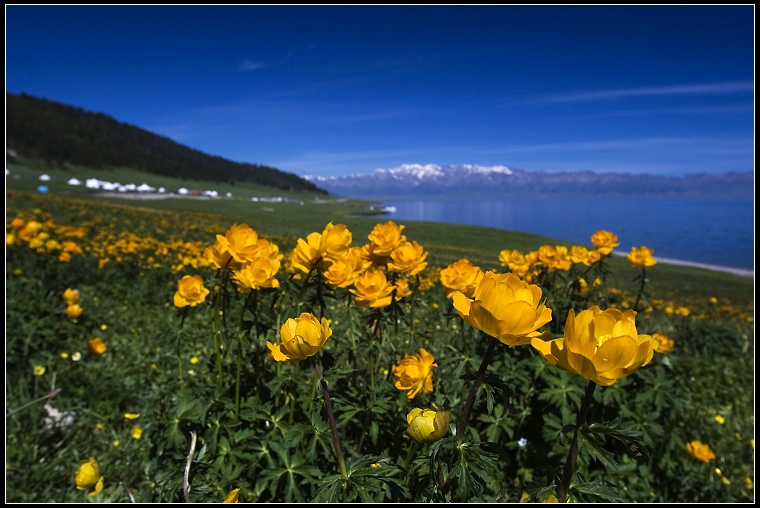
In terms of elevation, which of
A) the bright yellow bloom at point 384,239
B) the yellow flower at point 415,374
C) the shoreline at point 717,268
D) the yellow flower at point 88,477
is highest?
the bright yellow bloom at point 384,239

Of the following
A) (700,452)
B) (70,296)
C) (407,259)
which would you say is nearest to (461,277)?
(407,259)

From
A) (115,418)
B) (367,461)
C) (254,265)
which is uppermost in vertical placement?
(254,265)

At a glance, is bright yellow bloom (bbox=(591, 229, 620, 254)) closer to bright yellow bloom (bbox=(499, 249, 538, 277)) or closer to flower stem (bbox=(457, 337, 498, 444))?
bright yellow bloom (bbox=(499, 249, 538, 277))

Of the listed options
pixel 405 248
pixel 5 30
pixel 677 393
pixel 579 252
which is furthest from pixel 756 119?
pixel 5 30

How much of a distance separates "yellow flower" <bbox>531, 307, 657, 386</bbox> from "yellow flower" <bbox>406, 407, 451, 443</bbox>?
0.25 meters

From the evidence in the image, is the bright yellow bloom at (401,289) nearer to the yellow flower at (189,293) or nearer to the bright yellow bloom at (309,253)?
the bright yellow bloom at (309,253)

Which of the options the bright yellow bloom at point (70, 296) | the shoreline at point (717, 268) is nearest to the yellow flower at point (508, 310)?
the bright yellow bloom at point (70, 296)

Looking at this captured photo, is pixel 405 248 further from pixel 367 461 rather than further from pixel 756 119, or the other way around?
pixel 756 119

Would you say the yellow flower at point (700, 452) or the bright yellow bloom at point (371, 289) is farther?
the yellow flower at point (700, 452)

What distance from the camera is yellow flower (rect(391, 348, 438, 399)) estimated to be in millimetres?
1552

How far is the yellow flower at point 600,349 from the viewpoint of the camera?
70cm

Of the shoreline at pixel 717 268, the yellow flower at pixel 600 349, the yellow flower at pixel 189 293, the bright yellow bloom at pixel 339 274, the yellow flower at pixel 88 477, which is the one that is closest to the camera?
the yellow flower at pixel 600 349

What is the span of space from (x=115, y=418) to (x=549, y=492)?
2880 mm

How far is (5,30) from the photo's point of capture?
2.09 meters
